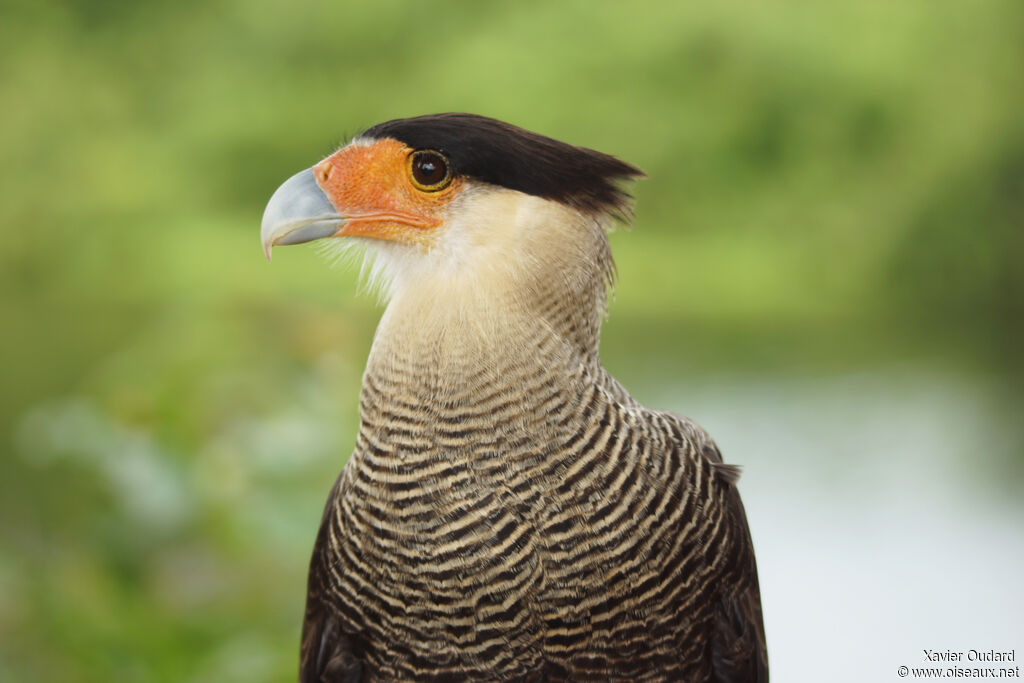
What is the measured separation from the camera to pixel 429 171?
3.00 ft

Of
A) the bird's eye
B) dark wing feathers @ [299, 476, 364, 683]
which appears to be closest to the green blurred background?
dark wing feathers @ [299, 476, 364, 683]

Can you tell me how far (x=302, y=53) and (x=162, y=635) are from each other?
1909 mm

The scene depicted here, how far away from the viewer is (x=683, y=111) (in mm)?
2877

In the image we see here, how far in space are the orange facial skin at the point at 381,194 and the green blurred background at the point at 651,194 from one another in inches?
51.1

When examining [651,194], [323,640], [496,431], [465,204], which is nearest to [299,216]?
[465,204]

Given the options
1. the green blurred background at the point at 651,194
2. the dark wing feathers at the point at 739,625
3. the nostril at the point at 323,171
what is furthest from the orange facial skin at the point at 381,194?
the green blurred background at the point at 651,194

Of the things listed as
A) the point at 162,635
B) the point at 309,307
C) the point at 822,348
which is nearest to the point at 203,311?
the point at 309,307

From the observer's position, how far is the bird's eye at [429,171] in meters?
0.91

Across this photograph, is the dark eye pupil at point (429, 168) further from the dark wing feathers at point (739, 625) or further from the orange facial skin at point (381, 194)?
the dark wing feathers at point (739, 625)

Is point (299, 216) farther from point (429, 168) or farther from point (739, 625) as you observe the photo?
point (739, 625)

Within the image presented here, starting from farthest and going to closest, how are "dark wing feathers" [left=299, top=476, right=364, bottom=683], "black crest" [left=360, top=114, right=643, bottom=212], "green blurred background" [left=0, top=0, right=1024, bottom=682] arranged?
1. "green blurred background" [left=0, top=0, right=1024, bottom=682]
2. "dark wing feathers" [left=299, top=476, right=364, bottom=683]
3. "black crest" [left=360, top=114, right=643, bottom=212]

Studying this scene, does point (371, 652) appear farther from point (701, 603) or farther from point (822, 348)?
point (822, 348)

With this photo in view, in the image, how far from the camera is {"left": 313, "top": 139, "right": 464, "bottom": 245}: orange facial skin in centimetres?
92

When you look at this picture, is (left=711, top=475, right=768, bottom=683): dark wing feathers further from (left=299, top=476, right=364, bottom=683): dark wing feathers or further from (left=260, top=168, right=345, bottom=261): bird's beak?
(left=260, top=168, right=345, bottom=261): bird's beak
